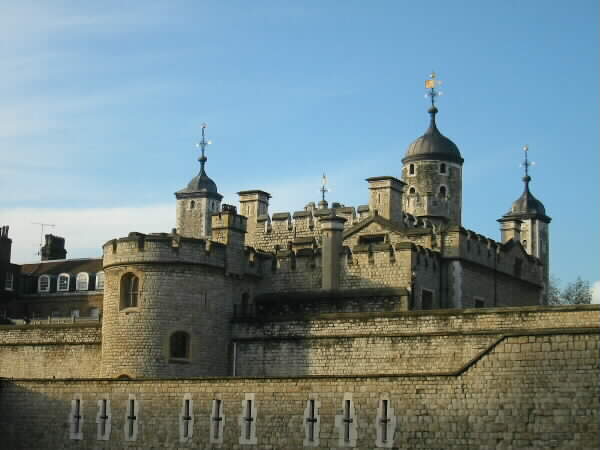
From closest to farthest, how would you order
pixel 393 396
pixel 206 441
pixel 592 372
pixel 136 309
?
pixel 592 372 < pixel 393 396 < pixel 206 441 < pixel 136 309

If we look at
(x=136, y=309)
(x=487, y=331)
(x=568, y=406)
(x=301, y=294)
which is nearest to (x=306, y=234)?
(x=301, y=294)

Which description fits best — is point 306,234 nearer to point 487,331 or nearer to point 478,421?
point 487,331

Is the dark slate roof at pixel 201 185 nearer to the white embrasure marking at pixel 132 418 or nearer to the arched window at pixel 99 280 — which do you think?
the arched window at pixel 99 280

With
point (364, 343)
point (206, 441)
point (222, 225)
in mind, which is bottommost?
point (206, 441)

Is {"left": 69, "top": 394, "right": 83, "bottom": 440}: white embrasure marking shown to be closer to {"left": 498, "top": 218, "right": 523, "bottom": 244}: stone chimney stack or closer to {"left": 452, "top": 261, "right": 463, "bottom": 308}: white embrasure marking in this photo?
{"left": 452, "top": 261, "right": 463, "bottom": 308}: white embrasure marking

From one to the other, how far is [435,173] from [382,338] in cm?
2681

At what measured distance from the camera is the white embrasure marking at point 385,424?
37.1 metres

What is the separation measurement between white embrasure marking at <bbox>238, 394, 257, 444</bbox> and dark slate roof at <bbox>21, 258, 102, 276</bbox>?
41735mm

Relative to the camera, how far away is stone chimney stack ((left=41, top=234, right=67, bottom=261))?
284 feet

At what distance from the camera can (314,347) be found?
4697 cm

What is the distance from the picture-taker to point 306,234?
2405 inches

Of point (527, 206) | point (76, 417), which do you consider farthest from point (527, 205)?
point (76, 417)

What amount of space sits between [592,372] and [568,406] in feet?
3.45

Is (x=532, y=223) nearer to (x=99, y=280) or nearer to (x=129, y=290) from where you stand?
(x=99, y=280)
